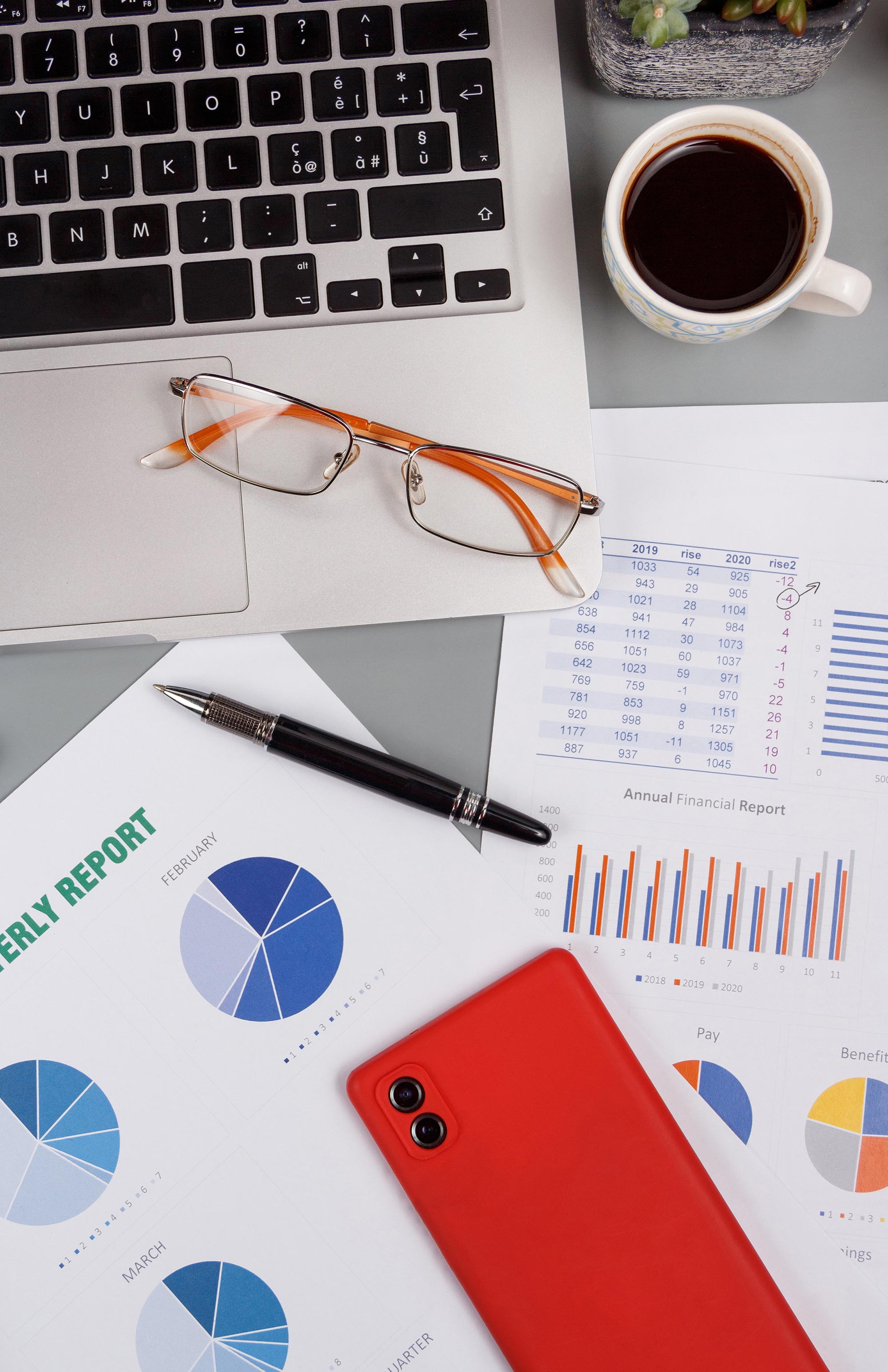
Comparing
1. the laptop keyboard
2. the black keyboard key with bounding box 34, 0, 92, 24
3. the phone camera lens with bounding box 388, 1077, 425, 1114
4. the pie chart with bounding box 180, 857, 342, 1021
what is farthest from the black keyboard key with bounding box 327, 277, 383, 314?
the phone camera lens with bounding box 388, 1077, 425, 1114

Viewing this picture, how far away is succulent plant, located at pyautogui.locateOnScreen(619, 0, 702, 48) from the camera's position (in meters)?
0.49

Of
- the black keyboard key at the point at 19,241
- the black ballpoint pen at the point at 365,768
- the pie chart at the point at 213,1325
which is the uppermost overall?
the black keyboard key at the point at 19,241

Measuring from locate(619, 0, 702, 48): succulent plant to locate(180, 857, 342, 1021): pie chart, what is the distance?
1.60ft

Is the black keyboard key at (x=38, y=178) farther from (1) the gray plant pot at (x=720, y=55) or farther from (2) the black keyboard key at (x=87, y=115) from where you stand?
(1) the gray plant pot at (x=720, y=55)

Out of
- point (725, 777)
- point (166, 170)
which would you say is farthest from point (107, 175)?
point (725, 777)

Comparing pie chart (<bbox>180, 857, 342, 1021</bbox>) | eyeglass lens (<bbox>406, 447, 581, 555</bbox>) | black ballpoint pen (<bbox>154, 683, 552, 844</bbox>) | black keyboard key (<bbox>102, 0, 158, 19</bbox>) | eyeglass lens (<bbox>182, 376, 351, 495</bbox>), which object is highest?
black keyboard key (<bbox>102, 0, 158, 19</bbox>)

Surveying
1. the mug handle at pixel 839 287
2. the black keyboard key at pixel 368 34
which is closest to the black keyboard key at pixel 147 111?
the black keyboard key at pixel 368 34

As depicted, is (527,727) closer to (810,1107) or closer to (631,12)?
(810,1107)

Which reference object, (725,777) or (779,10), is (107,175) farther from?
(725,777)

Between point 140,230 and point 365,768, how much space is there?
1.08 feet

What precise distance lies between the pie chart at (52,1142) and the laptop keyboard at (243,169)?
0.42 meters

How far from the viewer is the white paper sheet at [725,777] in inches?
21.4

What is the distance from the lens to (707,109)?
1.66ft

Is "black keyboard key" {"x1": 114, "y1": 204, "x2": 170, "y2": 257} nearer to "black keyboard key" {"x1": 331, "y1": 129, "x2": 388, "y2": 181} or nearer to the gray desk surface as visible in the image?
"black keyboard key" {"x1": 331, "y1": 129, "x2": 388, "y2": 181}
